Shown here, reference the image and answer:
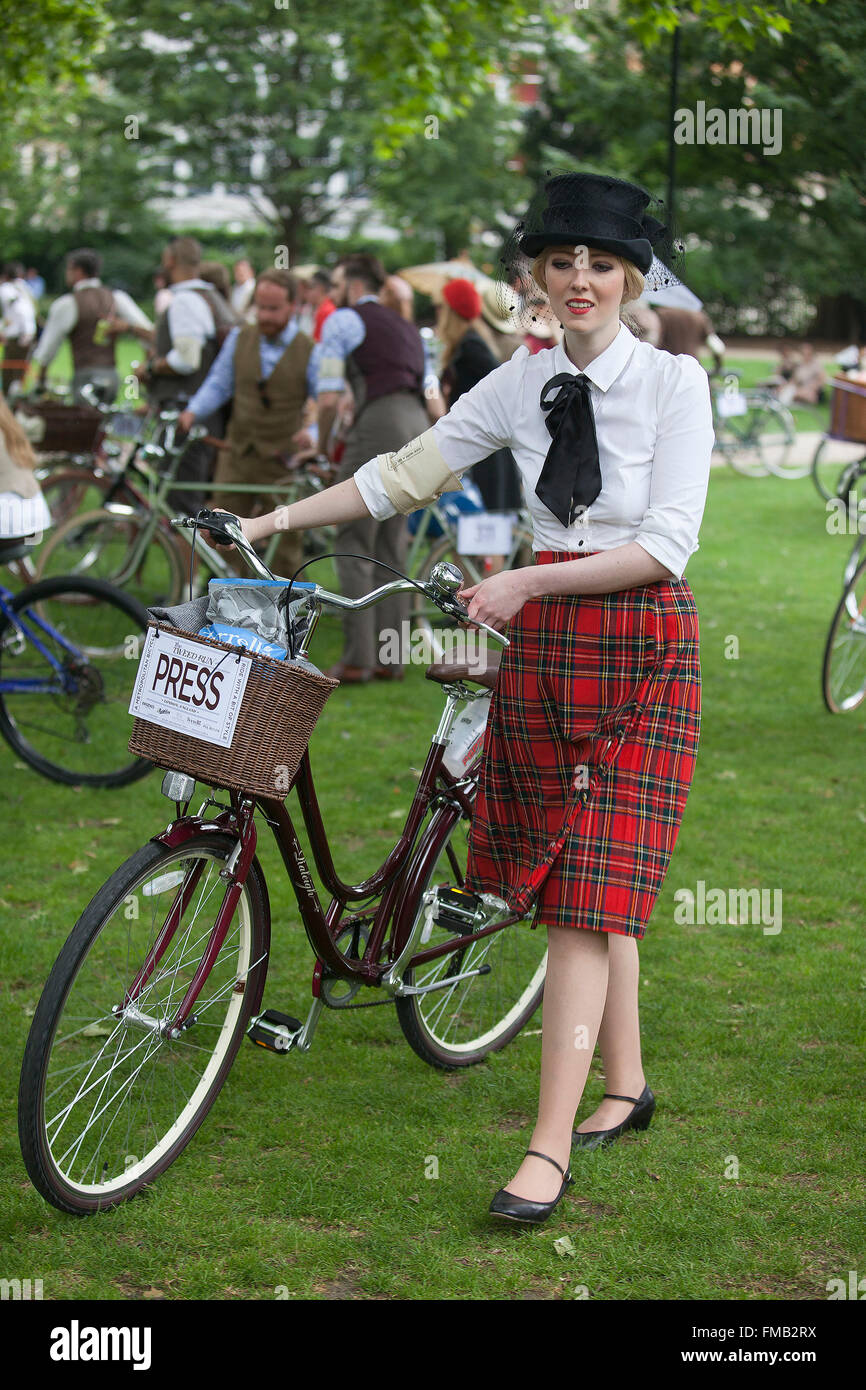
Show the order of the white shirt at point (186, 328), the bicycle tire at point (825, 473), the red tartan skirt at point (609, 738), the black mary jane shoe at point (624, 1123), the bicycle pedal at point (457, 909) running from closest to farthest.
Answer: the red tartan skirt at point (609, 738) < the black mary jane shoe at point (624, 1123) < the bicycle pedal at point (457, 909) < the white shirt at point (186, 328) < the bicycle tire at point (825, 473)

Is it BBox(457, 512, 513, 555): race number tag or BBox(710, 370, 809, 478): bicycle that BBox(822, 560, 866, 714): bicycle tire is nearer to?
BBox(457, 512, 513, 555): race number tag

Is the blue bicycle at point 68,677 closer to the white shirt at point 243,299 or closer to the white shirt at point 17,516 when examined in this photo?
the white shirt at point 17,516

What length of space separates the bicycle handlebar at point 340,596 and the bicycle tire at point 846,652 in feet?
14.1

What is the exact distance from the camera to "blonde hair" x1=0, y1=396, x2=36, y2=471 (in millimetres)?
5766

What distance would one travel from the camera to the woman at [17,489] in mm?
5656

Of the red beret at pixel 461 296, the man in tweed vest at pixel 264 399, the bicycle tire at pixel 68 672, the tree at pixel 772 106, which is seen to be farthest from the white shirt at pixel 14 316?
the bicycle tire at pixel 68 672

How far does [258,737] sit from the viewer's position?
302 cm

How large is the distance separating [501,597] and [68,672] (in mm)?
3517

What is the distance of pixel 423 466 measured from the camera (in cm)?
339

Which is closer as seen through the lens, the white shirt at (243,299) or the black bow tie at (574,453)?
the black bow tie at (574,453)

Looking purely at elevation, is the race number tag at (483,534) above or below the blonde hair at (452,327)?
below

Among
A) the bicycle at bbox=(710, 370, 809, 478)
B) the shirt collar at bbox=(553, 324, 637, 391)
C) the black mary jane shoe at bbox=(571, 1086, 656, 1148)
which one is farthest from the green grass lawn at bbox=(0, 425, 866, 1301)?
the bicycle at bbox=(710, 370, 809, 478)

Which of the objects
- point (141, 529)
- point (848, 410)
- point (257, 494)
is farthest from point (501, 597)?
point (848, 410)

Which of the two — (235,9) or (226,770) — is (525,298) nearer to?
(226,770)
